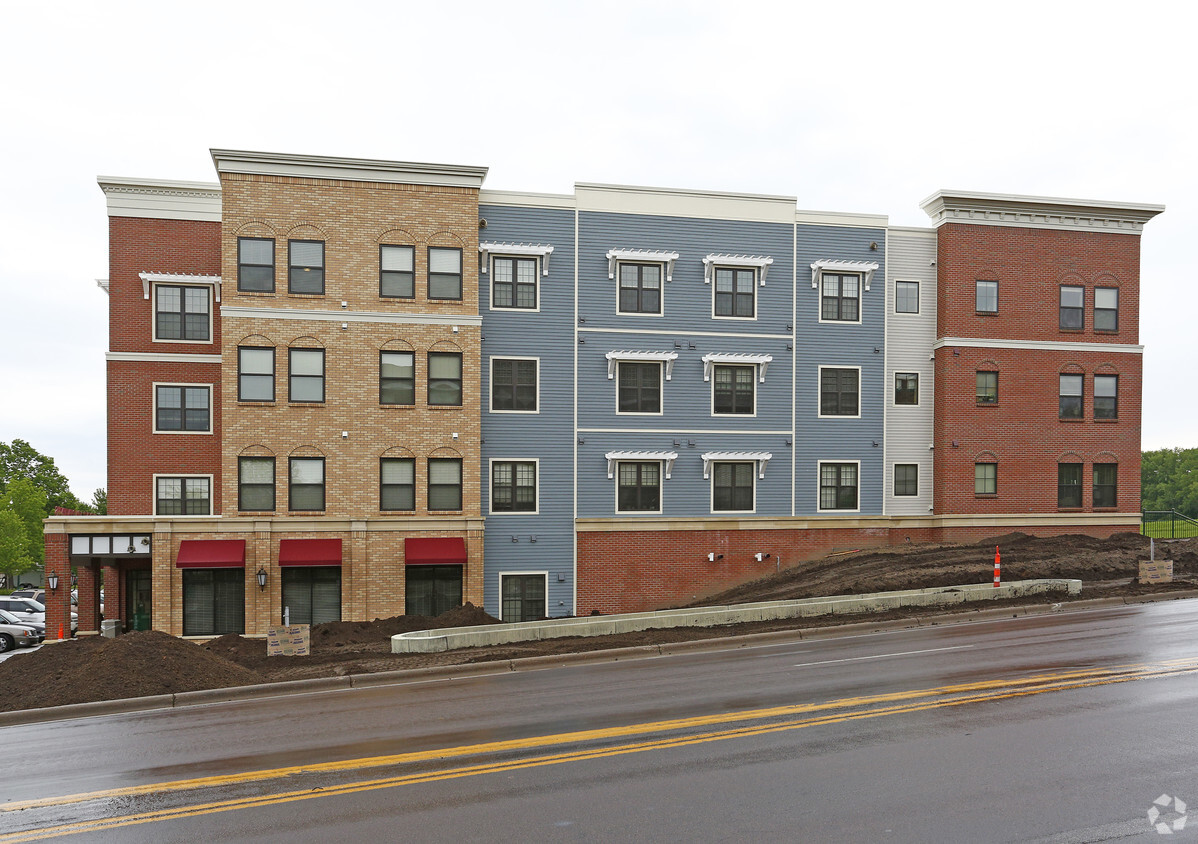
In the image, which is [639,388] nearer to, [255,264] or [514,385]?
[514,385]

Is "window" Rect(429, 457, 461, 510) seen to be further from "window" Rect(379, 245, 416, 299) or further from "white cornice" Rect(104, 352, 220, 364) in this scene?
"white cornice" Rect(104, 352, 220, 364)

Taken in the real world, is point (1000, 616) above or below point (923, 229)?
below

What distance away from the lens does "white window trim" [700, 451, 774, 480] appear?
30.7 metres

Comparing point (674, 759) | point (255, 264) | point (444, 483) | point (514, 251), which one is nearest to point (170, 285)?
point (255, 264)

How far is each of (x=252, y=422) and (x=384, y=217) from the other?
7662 mm

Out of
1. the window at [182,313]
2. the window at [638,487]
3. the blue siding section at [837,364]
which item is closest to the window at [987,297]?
the blue siding section at [837,364]

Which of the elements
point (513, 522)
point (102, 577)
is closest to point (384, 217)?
point (513, 522)

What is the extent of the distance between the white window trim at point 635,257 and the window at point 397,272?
6.68 meters

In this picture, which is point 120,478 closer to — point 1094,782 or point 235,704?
point 235,704

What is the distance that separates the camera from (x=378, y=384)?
27.8m

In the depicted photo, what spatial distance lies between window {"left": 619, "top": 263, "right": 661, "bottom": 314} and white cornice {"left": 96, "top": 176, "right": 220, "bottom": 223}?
13.9 meters

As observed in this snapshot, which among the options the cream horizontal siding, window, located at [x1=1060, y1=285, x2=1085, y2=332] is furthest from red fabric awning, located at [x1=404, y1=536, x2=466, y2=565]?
window, located at [x1=1060, y1=285, x2=1085, y2=332]

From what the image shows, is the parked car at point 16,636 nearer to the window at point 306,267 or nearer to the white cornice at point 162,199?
the white cornice at point 162,199

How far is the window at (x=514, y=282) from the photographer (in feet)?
96.3
